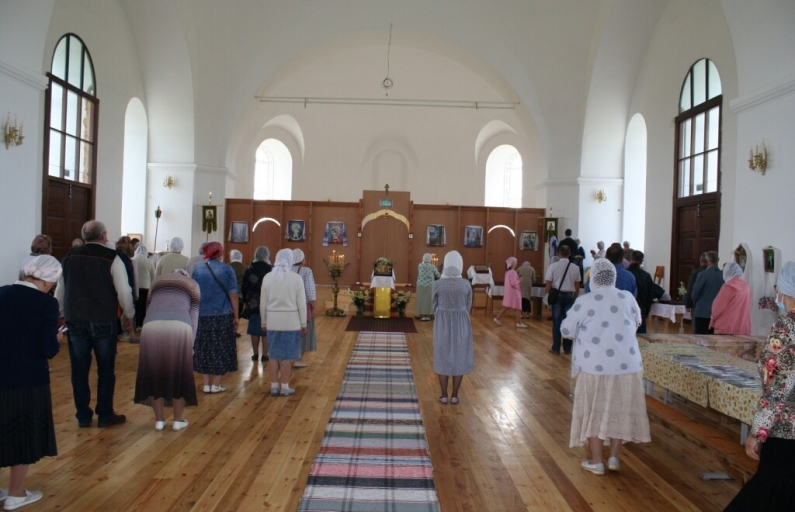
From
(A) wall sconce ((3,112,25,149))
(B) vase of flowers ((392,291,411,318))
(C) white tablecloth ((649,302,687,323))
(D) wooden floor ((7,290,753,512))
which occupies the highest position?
(A) wall sconce ((3,112,25,149))

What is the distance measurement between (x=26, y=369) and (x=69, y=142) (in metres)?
8.55

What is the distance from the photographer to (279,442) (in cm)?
481

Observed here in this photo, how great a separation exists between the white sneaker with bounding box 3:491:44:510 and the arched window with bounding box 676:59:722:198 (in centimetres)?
1081

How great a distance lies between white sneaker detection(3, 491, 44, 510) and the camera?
349cm

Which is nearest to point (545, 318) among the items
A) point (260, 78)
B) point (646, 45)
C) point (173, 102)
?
point (646, 45)

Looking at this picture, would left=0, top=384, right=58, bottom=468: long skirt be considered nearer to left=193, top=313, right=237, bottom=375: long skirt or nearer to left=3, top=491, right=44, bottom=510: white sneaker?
left=3, top=491, right=44, bottom=510: white sneaker

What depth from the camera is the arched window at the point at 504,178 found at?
23.1 metres

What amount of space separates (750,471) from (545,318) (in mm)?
10071

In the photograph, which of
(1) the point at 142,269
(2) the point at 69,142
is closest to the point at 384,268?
(1) the point at 142,269

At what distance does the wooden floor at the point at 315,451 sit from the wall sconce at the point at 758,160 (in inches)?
142

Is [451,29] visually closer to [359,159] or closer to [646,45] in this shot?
[646,45]

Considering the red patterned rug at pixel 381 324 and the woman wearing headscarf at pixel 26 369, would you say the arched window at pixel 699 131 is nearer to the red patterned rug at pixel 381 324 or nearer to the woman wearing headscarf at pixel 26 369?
the red patterned rug at pixel 381 324

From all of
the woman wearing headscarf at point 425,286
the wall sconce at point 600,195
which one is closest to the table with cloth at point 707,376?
the woman wearing headscarf at point 425,286

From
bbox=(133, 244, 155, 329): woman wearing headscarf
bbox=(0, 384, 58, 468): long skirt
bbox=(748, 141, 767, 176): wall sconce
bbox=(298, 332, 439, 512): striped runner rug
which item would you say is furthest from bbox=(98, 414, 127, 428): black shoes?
bbox=(748, 141, 767, 176): wall sconce
